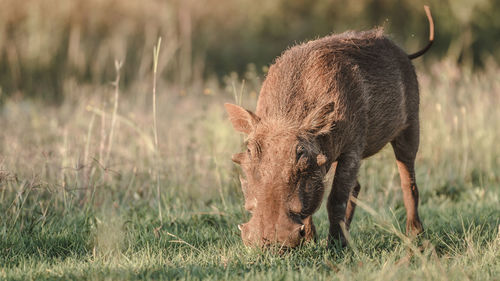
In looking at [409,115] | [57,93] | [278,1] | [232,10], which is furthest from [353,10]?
[409,115]

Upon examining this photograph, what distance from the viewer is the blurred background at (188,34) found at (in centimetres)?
1123

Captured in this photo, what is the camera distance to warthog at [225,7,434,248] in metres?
3.50

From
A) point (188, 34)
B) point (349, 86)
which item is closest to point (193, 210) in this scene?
point (349, 86)

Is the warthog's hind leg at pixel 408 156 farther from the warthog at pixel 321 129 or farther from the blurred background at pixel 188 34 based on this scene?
the blurred background at pixel 188 34

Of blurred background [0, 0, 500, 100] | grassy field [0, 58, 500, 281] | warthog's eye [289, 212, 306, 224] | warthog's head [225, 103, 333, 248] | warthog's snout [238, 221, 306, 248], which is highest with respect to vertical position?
blurred background [0, 0, 500, 100]

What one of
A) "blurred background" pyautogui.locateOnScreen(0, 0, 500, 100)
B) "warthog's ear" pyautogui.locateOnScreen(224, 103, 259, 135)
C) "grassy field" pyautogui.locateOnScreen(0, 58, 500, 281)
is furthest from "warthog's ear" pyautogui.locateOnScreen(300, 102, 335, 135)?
"blurred background" pyautogui.locateOnScreen(0, 0, 500, 100)

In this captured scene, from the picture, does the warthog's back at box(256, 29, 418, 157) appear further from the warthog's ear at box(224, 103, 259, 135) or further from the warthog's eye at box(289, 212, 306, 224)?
the warthog's eye at box(289, 212, 306, 224)

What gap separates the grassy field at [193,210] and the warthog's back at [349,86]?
503mm

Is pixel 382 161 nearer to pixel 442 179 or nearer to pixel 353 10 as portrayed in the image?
pixel 442 179

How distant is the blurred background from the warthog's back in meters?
4.91

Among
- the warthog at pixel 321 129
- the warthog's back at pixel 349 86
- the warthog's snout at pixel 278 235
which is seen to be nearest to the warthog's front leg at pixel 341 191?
the warthog at pixel 321 129

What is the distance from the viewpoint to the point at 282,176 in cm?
351

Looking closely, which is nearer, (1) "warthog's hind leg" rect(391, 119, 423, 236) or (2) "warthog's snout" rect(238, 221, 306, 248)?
(2) "warthog's snout" rect(238, 221, 306, 248)

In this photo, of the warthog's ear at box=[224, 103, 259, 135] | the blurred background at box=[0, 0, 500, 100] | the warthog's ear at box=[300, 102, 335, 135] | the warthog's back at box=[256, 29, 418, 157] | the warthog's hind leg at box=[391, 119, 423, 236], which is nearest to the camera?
the warthog's ear at box=[300, 102, 335, 135]
